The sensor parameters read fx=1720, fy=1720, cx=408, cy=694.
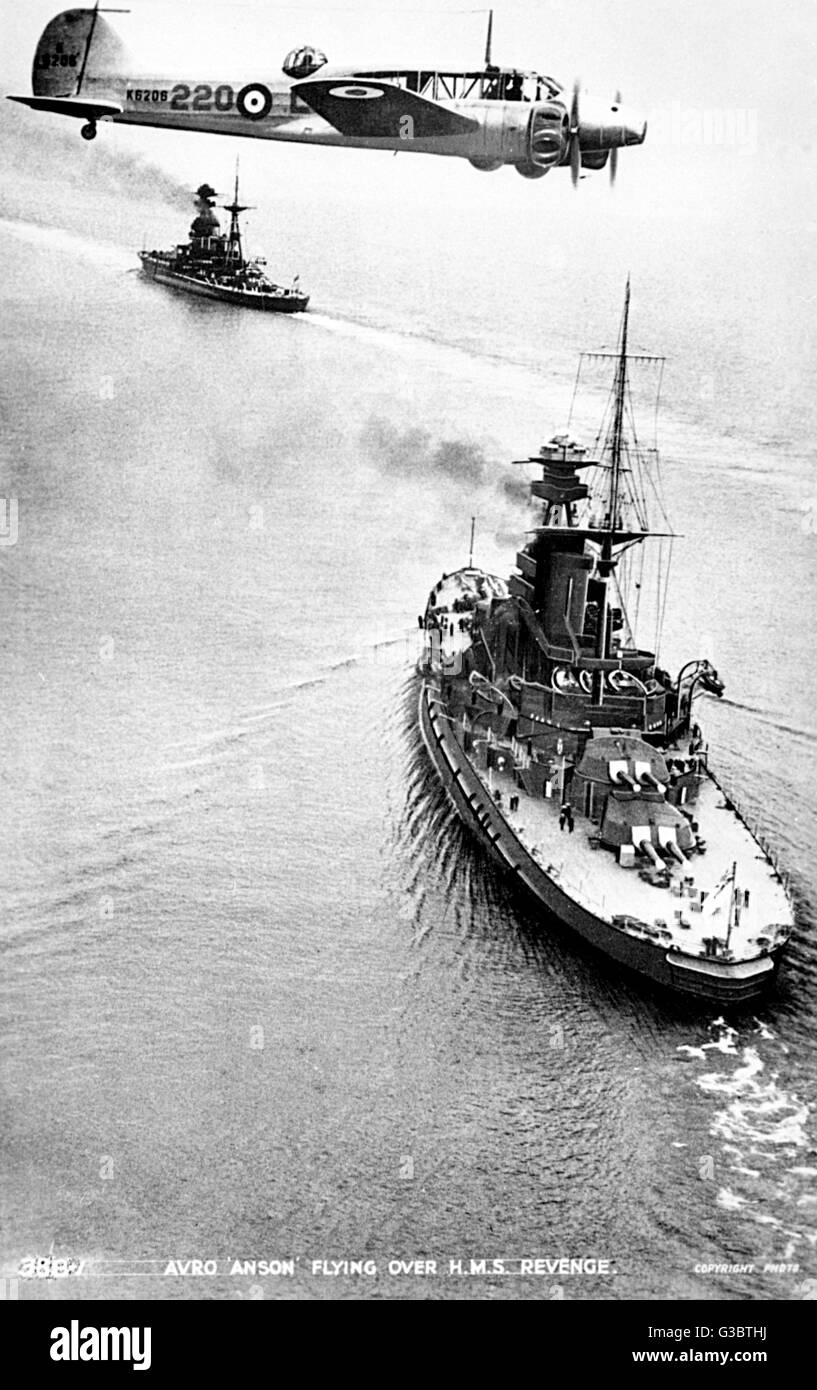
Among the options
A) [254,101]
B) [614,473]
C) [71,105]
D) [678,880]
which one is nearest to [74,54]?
[71,105]

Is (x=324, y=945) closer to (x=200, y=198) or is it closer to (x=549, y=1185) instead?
(x=549, y=1185)

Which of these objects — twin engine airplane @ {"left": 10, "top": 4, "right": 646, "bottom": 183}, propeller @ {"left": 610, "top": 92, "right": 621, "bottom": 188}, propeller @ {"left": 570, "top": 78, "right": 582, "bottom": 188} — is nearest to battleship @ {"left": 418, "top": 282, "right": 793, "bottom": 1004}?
propeller @ {"left": 610, "top": 92, "right": 621, "bottom": 188}

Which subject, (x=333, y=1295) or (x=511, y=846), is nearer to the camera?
(x=333, y=1295)

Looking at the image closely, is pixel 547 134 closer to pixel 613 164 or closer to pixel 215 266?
pixel 613 164

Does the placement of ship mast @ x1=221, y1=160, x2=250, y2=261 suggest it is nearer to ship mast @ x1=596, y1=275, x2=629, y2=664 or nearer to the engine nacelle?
the engine nacelle

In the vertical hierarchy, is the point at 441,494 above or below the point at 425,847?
above
